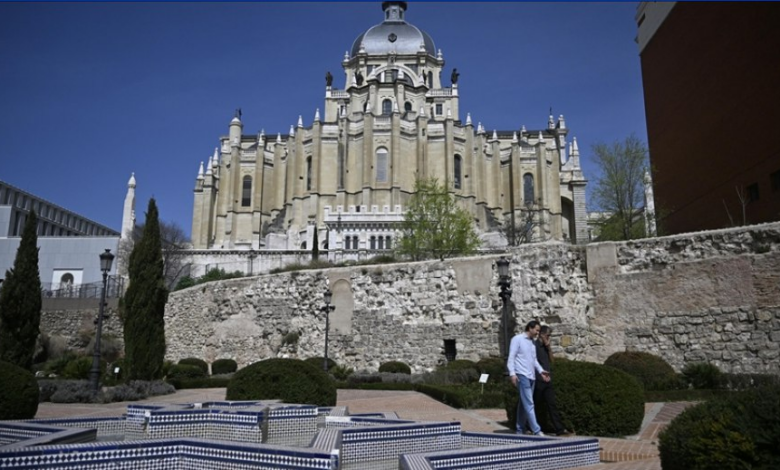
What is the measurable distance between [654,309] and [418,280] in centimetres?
821

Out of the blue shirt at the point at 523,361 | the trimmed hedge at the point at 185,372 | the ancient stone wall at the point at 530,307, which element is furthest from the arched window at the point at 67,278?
the blue shirt at the point at 523,361

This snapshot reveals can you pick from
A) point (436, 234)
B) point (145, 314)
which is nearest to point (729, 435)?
point (145, 314)

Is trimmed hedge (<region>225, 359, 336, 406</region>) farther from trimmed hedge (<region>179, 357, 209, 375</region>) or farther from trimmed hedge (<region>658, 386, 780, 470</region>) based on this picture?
trimmed hedge (<region>179, 357, 209, 375</region>)

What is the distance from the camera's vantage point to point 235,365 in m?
24.1

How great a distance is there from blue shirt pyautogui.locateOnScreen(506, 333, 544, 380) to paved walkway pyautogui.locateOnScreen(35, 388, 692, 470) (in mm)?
1229

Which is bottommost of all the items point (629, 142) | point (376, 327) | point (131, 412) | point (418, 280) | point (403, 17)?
point (131, 412)

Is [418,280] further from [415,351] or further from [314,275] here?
[314,275]

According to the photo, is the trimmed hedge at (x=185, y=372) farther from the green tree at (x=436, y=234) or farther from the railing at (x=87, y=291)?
the railing at (x=87, y=291)

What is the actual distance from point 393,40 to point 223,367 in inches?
2505

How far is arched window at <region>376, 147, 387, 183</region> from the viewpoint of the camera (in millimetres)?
61688

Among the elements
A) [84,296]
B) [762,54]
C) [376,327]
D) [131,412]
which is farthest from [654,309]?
[84,296]

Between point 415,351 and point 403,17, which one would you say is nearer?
point 415,351

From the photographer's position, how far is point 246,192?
66312 mm

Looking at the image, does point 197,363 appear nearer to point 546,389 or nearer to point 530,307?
point 530,307
